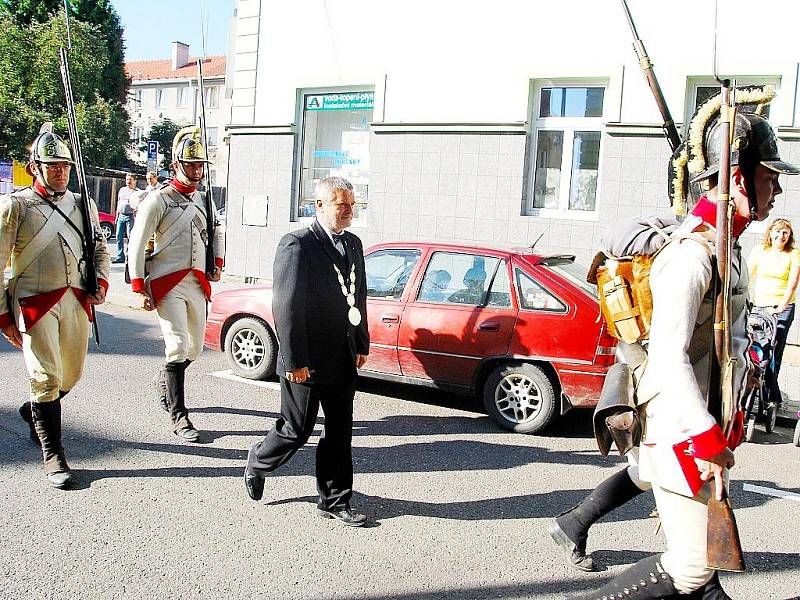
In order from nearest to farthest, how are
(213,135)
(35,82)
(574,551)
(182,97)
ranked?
(574,551) → (35,82) → (213,135) → (182,97)

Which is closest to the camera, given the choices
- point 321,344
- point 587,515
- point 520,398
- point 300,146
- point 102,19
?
point 587,515

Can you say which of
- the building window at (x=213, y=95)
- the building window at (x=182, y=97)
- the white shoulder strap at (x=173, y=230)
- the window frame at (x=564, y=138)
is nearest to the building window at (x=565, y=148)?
the window frame at (x=564, y=138)

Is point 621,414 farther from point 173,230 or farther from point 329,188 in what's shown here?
point 173,230

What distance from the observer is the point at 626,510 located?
15.6 feet

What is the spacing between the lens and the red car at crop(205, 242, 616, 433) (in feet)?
20.7

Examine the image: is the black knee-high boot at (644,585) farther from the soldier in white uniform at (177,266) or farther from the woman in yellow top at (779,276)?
the woman in yellow top at (779,276)

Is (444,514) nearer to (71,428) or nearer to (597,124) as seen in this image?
(71,428)

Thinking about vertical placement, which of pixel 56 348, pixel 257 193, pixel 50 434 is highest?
pixel 257 193

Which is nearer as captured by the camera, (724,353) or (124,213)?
(724,353)

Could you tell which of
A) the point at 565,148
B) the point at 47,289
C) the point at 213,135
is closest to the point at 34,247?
the point at 47,289

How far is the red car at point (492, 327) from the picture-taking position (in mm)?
6301

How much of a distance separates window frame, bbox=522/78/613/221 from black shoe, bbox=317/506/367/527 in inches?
307

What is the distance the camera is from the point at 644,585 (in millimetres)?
2715

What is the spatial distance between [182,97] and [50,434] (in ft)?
242
